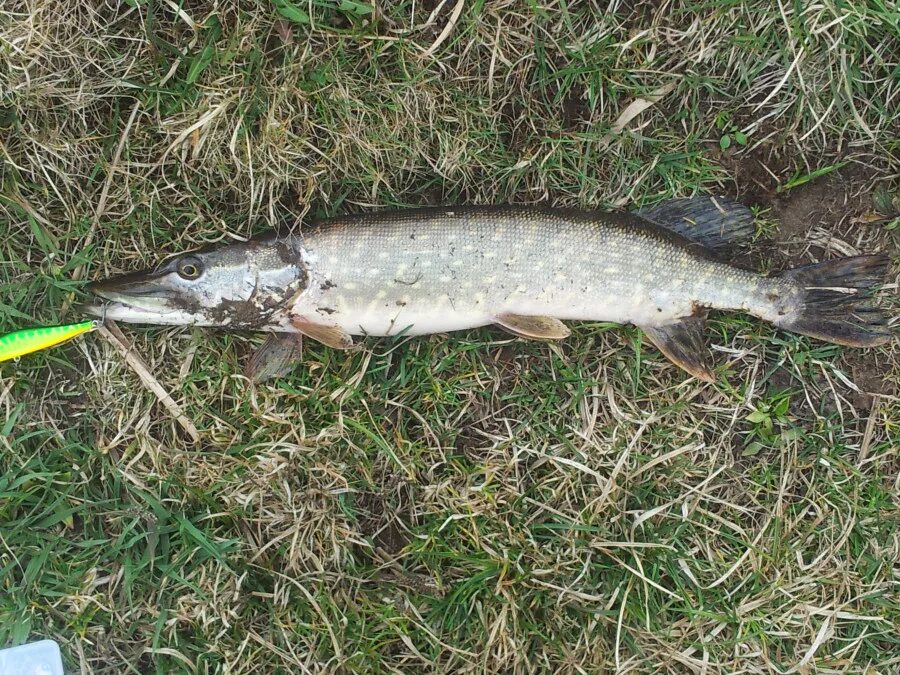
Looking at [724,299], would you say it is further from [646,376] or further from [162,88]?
[162,88]

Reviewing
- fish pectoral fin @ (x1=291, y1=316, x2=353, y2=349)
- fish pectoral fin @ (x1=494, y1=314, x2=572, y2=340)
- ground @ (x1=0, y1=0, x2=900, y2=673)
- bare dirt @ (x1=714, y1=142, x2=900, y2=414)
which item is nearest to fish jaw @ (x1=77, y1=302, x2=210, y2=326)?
ground @ (x1=0, y1=0, x2=900, y2=673)

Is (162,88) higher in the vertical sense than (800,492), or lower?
higher

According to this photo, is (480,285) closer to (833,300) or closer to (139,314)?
(139,314)

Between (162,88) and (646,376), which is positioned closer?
(162,88)

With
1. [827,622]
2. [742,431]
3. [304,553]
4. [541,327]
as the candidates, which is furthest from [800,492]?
[304,553]

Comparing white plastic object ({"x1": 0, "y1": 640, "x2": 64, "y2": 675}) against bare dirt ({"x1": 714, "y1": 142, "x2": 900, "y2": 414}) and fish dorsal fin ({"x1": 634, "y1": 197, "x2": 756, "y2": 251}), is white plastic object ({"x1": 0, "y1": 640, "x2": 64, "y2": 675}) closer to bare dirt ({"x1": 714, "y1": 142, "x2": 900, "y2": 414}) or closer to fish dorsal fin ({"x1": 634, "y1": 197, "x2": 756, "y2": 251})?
fish dorsal fin ({"x1": 634, "y1": 197, "x2": 756, "y2": 251})

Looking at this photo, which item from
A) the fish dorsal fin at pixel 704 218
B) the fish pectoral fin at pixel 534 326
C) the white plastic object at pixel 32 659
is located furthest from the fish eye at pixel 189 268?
the fish dorsal fin at pixel 704 218

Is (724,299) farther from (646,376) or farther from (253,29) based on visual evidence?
(253,29)

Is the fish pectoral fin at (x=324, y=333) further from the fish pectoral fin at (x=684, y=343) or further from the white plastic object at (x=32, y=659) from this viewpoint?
the white plastic object at (x=32, y=659)

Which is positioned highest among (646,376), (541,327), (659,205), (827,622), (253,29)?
(253,29)
